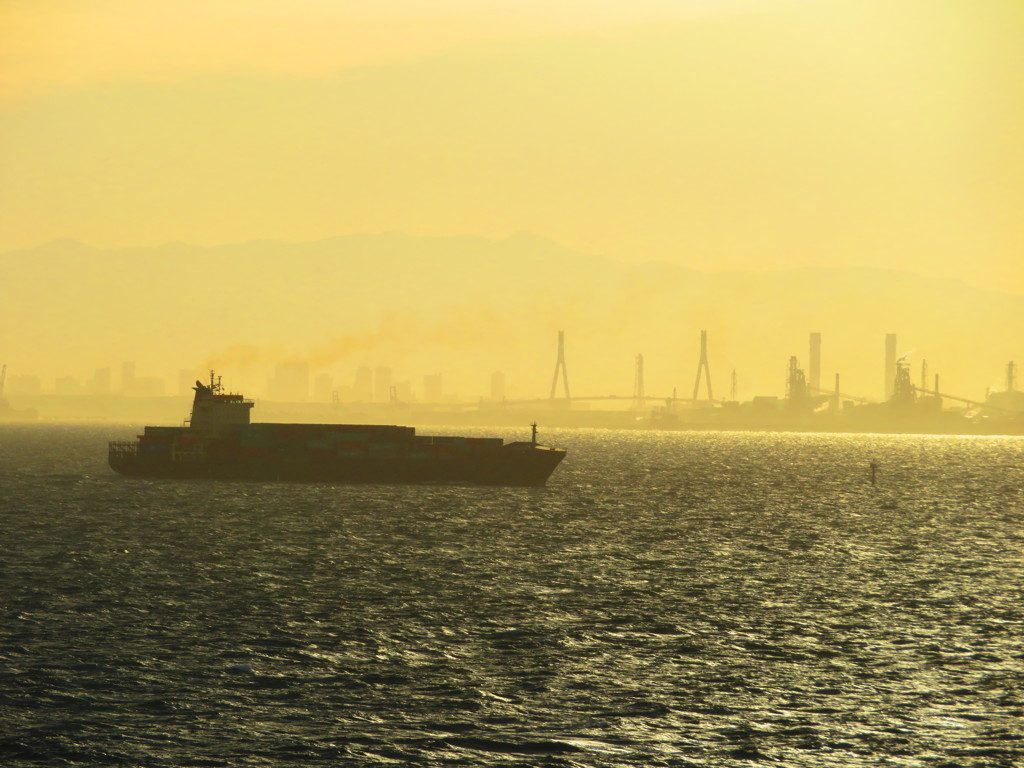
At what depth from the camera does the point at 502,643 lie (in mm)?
44719

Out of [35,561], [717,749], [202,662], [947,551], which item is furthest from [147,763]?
[947,551]

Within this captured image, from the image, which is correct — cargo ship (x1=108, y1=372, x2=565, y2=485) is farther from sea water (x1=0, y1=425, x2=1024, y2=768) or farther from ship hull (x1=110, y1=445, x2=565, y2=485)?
sea water (x1=0, y1=425, x2=1024, y2=768)

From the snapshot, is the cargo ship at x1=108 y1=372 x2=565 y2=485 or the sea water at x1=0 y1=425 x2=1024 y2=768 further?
the cargo ship at x1=108 y1=372 x2=565 y2=485

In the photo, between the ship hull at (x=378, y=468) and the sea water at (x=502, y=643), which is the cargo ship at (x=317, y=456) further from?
the sea water at (x=502, y=643)

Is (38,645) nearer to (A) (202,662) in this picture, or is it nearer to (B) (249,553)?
(A) (202,662)

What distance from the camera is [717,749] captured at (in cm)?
3159

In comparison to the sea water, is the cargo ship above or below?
above

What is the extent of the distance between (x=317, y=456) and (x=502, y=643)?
319 feet

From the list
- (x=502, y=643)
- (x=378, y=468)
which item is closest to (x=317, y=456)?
(x=378, y=468)

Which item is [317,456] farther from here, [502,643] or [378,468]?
[502,643]

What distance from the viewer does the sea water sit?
3212cm

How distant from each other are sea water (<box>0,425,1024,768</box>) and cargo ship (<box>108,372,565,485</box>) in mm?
42490

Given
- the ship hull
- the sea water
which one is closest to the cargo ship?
the ship hull

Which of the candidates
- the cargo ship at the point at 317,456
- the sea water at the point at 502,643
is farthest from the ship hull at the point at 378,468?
the sea water at the point at 502,643
